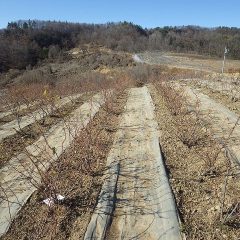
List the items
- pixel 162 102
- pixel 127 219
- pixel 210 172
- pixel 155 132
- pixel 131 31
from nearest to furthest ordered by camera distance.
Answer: pixel 127 219 → pixel 210 172 → pixel 155 132 → pixel 162 102 → pixel 131 31

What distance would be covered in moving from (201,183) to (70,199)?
1.90 meters

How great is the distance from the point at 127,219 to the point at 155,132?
4.13 m

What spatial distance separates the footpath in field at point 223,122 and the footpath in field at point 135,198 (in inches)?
50.9

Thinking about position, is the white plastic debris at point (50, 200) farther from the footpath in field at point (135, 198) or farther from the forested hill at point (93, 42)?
the forested hill at point (93, 42)

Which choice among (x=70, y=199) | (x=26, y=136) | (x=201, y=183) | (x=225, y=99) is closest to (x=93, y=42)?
(x=225, y=99)

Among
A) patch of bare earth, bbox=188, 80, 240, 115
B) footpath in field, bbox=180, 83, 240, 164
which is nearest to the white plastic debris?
footpath in field, bbox=180, 83, 240, 164

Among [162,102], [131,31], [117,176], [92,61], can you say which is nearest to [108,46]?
[131,31]

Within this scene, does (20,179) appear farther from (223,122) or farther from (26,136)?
(223,122)

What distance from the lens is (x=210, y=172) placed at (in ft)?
19.3

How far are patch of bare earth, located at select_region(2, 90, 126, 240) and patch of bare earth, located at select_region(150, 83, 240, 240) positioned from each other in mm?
1190

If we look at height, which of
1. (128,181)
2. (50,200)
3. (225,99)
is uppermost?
(50,200)

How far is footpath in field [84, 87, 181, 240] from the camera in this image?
4477 millimetres

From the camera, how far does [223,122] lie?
9289 millimetres

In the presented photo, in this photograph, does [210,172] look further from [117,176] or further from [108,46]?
[108,46]
